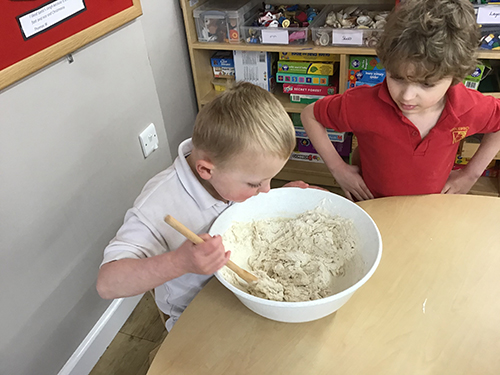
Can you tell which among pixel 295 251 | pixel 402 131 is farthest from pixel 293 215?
pixel 402 131

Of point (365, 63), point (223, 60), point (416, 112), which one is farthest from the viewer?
point (223, 60)

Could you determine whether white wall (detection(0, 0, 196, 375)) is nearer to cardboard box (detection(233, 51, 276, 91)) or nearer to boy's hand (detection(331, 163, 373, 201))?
cardboard box (detection(233, 51, 276, 91))

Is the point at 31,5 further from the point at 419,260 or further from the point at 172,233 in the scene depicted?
the point at 419,260

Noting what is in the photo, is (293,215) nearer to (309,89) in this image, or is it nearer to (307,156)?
(309,89)

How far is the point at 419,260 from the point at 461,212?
212mm

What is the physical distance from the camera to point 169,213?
0.81m

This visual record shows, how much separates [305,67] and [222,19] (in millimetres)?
450

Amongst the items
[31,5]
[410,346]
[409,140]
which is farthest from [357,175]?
[31,5]

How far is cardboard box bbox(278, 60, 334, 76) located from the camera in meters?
1.82

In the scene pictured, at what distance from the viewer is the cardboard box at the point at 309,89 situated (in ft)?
6.13

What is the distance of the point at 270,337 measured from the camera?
0.69 meters

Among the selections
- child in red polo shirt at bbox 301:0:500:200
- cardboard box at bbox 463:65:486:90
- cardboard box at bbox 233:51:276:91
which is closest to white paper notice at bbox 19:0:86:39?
child in red polo shirt at bbox 301:0:500:200

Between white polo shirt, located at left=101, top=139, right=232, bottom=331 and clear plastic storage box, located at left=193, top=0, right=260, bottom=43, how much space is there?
109 centimetres

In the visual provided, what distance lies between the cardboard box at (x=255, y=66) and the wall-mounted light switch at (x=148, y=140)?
2.14 ft
